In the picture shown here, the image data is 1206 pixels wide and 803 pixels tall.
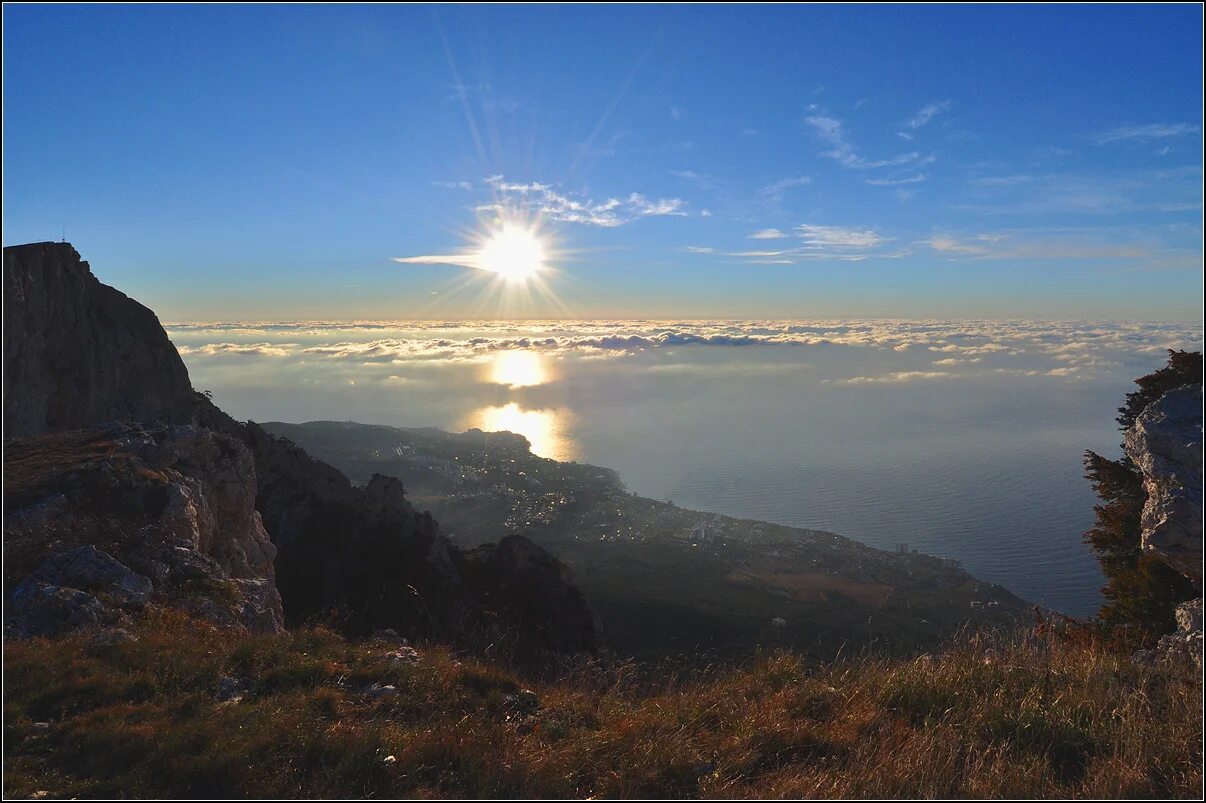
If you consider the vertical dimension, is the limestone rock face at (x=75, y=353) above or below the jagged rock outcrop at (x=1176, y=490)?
above

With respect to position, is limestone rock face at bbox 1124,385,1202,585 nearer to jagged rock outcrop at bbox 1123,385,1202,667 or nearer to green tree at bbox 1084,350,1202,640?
jagged rock outcrop at bbox 1123,385,1202,667

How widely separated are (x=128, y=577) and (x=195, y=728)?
16.8 feet

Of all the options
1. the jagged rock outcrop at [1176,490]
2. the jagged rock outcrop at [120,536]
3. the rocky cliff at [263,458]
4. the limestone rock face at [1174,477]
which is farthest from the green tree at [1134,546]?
the rocky cliff at [263,458]

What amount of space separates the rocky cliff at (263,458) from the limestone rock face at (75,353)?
71mm

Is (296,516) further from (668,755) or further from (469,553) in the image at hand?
(668,755)

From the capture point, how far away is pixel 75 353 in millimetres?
34031

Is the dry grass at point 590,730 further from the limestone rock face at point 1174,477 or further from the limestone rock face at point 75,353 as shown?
the limestone rock face at point 75,353

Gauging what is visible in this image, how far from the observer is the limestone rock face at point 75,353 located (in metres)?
29.4

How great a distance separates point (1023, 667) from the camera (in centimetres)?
620

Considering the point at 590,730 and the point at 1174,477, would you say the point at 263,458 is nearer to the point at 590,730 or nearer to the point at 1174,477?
the point at 590,730

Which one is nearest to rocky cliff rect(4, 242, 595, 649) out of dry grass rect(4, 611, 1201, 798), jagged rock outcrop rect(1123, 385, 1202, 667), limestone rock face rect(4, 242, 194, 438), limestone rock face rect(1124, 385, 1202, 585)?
limestone rock face rect(4, 242, 194, 438)

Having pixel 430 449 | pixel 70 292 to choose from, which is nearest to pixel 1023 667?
pixel 70 292

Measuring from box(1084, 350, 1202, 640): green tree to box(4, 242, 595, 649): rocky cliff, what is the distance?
16.8m

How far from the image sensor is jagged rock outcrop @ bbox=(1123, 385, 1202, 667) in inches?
278
